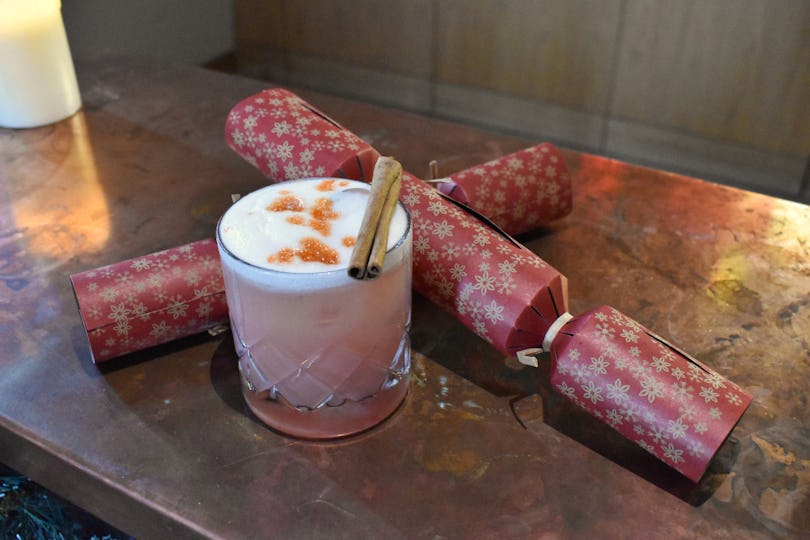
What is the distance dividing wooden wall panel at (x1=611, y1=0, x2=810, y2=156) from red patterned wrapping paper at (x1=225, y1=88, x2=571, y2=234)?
1.50 m

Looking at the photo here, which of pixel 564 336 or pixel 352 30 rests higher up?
pixel 564 336

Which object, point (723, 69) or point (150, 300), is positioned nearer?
point (150, 300)

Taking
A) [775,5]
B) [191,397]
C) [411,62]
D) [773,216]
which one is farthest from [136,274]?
[411,62]

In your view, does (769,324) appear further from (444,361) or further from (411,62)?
(411,62)

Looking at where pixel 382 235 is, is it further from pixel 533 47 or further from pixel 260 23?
pixel 260 23

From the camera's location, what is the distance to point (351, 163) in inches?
33.8

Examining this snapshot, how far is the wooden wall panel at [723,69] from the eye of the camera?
2133mm

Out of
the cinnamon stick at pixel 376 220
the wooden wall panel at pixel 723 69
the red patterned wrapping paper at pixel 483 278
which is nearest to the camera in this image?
the cinnamon stick at pixel 376 220

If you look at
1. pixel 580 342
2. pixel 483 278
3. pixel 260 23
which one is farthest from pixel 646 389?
pixel 260 23

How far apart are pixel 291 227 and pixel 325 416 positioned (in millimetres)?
Result: 175

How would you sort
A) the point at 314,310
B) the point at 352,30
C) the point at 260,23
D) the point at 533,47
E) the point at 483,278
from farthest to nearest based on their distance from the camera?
1. the point at 260,23
2. the point at 352,30
3. the point at 533,47
4. the point at 483,278
5. the point at 314,310

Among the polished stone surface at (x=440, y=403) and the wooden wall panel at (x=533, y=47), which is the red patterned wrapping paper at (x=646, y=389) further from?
A: the wooden wall panel at (x=533, y=47)

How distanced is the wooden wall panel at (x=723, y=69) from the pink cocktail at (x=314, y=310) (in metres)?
1.85

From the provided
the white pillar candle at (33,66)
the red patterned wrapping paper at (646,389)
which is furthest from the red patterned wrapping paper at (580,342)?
the white pillar candle at (33,66)
